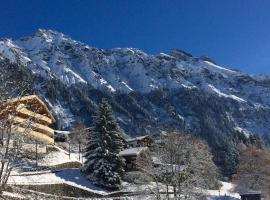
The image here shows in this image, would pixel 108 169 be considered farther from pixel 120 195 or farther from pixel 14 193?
pixel 14 193

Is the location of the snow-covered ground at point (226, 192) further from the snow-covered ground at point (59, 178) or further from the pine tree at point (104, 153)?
the snow-covered ground at point (59, 178)

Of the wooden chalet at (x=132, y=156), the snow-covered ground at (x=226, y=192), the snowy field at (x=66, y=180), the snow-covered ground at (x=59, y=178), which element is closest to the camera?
the snowy field at (x=66, y=180)

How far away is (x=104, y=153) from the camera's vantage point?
66750mm

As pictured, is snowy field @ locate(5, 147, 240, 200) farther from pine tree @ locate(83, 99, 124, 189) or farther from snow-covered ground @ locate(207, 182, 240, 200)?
snow-covered ground @ locate(207, 182, 240, 200)

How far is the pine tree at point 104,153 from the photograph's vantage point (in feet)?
214

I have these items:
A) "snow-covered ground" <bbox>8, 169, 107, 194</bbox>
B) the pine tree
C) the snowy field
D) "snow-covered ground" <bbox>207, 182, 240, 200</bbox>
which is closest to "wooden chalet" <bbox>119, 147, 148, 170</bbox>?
the snowy field

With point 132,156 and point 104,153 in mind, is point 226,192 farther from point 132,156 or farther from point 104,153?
point 104,153

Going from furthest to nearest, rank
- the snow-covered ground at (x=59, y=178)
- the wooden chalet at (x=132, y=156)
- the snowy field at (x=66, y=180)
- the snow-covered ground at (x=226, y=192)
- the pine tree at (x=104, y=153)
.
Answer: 1. the wooden chalet at (x=132, y=156)
2. the snow-covered ground at (x=226, y=192)
3. the pine tree at (x=104, y=153)
4. the snow-covered ground at (x=59, y=178)
5. the snowy field at (x=66, y=180)

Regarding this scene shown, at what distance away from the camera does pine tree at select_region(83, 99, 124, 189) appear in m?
65.4

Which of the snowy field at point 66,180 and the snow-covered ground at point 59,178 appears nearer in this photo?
the snowy field at point 66,180

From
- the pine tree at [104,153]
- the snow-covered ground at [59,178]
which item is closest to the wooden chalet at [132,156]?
the pine tree at [104,153]

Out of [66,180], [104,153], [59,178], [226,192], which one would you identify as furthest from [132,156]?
[59,178]

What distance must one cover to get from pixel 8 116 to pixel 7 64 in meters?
1.89

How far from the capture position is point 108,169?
6594 cm
